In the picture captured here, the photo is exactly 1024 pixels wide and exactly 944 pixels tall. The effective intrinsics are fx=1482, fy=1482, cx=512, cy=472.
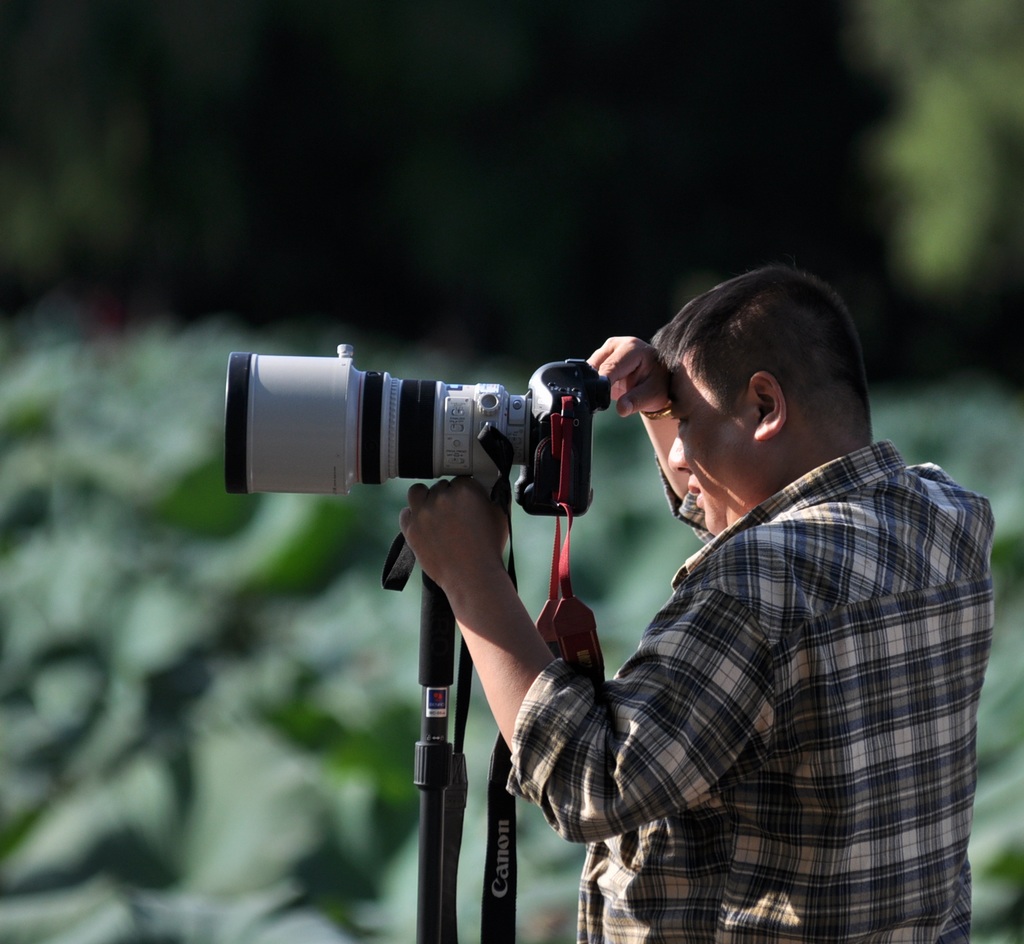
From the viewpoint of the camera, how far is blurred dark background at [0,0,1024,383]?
61.7ft

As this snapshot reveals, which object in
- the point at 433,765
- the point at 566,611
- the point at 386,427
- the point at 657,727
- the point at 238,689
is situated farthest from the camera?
the point at 238,689

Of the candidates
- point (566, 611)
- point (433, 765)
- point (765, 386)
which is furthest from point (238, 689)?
point (765, 386)

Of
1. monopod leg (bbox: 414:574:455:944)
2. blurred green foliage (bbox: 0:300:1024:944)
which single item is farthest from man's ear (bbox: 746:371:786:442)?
blurred green foliage (bbox: 0:300:1024:944)

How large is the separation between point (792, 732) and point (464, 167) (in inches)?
873

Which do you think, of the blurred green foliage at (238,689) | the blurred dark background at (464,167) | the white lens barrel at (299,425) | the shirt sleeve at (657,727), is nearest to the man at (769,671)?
the shirt sleeve at (657,727)

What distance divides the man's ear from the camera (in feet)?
0.60

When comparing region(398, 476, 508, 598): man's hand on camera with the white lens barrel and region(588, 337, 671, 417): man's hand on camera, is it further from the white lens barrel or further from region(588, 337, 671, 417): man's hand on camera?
region(588, 337, 671, 417): man's hand on camera

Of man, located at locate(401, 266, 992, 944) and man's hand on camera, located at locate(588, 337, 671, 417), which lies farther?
man's hand on camera, located at locate(588, 337, 671, 417)

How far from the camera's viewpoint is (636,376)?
1858 mm

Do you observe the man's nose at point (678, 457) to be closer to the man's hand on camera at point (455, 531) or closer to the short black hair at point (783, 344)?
the short black hair at point (783, 344)

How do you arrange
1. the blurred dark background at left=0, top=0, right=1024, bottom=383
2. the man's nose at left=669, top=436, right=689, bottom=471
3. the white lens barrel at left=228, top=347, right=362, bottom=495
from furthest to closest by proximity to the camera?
the blurred dark background at left=0, top=0, right=1024, bottom=383 → the man's nose at left=669, top=436, right=689, bottom=471 → the white lens barrel at left=228, top=347, right=362, bottom=495

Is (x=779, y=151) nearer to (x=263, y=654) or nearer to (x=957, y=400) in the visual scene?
(x=957, y=400)

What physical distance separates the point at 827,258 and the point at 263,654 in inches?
782

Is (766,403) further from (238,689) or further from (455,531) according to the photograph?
(238,689)
